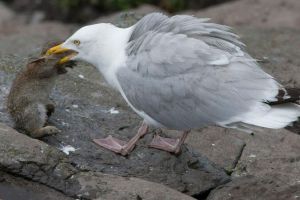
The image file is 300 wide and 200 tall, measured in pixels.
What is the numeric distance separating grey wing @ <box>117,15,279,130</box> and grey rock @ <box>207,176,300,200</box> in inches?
19.5

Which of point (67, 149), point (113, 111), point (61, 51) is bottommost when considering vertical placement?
point (113, 111)

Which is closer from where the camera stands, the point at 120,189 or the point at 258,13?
the point at 120,189

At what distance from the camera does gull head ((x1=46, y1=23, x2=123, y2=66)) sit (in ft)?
19.6

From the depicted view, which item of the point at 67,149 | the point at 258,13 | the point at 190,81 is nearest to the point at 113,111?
the point at 67,149

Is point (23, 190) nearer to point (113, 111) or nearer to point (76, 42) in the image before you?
point (76, 42)

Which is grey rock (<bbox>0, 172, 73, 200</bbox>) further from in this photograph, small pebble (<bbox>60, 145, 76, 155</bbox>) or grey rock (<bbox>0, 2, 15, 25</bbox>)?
grey rock (<bbox>0, 2, 15, 25</bbox>)

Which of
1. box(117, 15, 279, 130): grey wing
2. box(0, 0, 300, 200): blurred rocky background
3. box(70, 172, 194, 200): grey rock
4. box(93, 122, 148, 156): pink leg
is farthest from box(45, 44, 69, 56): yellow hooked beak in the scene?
box(70, 172, 194, 200): grey rock

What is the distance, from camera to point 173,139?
632 cm

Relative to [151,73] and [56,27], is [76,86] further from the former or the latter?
[56,27]

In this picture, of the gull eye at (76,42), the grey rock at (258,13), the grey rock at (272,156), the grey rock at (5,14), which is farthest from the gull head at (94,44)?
the grey rock at (5,14)

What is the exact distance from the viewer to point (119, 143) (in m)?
5.94

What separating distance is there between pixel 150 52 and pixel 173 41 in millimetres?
189

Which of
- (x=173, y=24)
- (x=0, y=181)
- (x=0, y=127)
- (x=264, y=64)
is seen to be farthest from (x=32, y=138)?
(x=264, y=64)

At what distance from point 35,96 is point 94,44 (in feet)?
2.05
